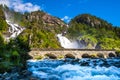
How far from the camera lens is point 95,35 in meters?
146

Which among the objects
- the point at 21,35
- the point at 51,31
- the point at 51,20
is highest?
the point at 51,20

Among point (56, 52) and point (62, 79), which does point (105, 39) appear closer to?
point (56, 52)

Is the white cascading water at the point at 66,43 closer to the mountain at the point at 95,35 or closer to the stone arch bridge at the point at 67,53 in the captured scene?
the mountain at the point at 95,35

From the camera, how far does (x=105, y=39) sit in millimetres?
141125

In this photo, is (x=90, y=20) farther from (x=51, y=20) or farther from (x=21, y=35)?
(x=21, y=35)

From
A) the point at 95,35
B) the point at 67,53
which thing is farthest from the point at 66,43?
the point at 67,53

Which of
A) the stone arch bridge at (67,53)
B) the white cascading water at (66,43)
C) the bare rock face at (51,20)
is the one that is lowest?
the stone arch bridge at (67,53)

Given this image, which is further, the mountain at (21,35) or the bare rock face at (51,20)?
the bare rock face at (51,20)

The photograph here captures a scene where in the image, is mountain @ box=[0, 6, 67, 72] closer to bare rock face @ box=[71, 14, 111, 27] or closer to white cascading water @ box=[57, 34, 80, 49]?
white cascading water @ box=[57, 34, 80, 49]

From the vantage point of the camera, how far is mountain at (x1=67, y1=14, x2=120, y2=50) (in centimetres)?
13338

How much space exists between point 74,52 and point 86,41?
54.1 meters

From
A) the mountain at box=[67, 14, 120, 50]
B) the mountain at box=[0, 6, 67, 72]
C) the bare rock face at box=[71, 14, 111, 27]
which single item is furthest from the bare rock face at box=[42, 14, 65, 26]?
the bare rock face at box=[71, 14, 111, 27]

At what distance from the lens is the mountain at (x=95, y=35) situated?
13338 cm

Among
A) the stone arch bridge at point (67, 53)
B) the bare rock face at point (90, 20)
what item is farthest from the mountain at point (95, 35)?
the stone arch bridge at point (67, 53)
